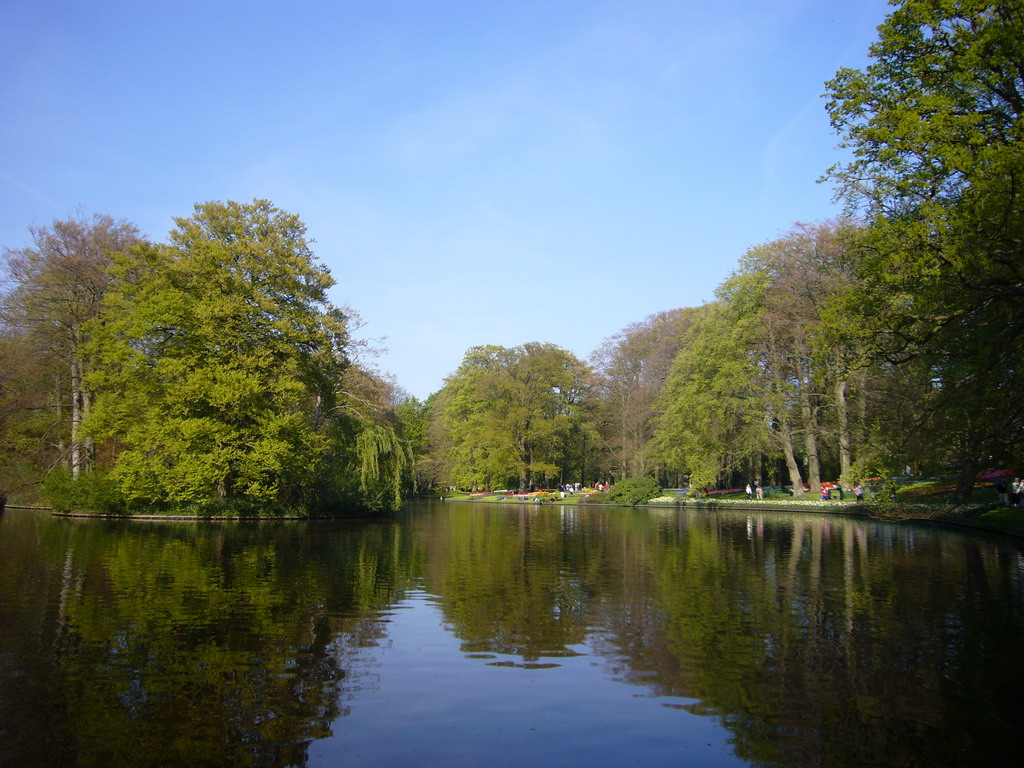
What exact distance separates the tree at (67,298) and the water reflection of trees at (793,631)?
23.5m

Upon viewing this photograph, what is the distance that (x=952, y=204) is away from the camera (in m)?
15.1

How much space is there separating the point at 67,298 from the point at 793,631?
33645 millimetres

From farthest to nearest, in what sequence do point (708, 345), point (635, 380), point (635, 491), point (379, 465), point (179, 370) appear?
point (635, 380)
point (635, 491)
point (708, 345)
point (379, 465)
point (179, 370)

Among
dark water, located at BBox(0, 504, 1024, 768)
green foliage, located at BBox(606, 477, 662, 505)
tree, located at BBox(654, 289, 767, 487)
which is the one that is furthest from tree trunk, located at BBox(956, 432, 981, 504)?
green foliage, located at BBox(606, 477, 662, 505)

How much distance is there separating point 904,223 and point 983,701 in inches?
422

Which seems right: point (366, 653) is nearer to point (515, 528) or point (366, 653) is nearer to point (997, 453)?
point (997, 453)

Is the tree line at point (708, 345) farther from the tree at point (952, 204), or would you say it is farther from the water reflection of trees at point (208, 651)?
the water reflection of trees at point (208, 651)

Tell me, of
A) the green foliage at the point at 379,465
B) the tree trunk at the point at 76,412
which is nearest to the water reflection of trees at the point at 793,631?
the green foliage at the point at 379,465

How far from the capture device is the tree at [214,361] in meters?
28.8

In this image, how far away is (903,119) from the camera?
1380 centimetres

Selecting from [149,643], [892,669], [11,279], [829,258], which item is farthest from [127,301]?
[829,258]

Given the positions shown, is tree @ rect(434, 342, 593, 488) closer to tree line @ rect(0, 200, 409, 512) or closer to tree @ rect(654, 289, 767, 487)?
tree @ rect(654, 289, 767, 487)

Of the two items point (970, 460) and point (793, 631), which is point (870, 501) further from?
point (793, 631)

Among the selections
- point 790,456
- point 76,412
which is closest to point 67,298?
point 76,412
